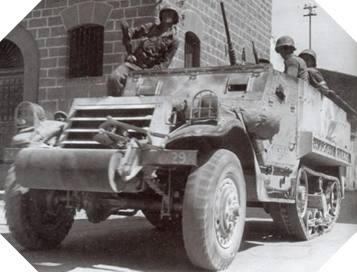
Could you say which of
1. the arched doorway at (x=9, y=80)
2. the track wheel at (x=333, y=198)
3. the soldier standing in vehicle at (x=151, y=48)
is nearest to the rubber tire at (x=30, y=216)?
the arched doorway at (x=9, y=80)

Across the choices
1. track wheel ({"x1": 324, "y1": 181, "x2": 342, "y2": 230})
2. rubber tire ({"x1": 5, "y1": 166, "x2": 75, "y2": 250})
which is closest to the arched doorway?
rubber tire ({"x1": 5, "y1": 166, "x2": 75, "y2": 250})

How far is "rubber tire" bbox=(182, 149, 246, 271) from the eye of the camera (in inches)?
120

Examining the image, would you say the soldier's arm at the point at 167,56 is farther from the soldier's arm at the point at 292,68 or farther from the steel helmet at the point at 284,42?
the steel helmet at the point at 284,42

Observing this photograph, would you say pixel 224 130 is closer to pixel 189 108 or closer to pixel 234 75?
pixel 189 108

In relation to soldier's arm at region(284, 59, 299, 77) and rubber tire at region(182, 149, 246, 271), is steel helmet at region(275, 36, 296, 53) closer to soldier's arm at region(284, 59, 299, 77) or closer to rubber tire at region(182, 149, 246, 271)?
soldier's arm at region(284, 59, 299, 77)

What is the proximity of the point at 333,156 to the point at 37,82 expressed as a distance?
268cm

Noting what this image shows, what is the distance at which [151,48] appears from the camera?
15.9 feet

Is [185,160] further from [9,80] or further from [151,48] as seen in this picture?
[151,48]

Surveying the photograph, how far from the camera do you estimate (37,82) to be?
4.31 m

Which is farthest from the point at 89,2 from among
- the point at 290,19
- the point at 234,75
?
the point at 290,19

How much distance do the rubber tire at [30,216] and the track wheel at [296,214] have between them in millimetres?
1758

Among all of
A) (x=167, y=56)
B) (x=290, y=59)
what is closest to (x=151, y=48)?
(x=167, y=56)

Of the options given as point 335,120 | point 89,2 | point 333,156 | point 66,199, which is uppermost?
point 89,2

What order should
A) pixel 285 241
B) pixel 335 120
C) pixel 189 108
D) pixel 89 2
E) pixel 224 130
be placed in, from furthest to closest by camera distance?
pixel 335 120 < pixel 285 241 < pixel 89 2 < pixel 189 108 < pixel 224 130
